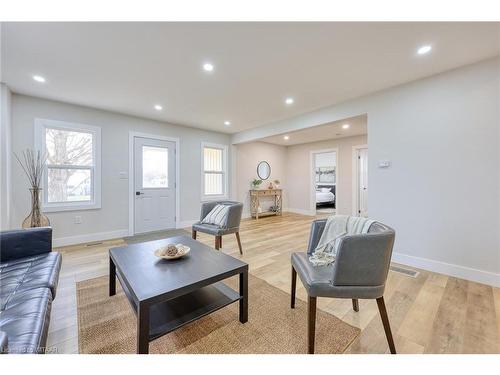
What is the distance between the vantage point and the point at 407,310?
5.81 feet

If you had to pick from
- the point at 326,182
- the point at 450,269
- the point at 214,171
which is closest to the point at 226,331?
the point at 450,269

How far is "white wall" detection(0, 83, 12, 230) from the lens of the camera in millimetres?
2750

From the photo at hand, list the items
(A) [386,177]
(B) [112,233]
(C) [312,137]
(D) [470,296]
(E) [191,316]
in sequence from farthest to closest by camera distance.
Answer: (C) [312,137]
(B) [112,233]
(A) [386,177]
(D) [470,296]
(E) [191,316]

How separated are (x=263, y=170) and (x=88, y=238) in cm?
464

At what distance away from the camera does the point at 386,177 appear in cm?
290

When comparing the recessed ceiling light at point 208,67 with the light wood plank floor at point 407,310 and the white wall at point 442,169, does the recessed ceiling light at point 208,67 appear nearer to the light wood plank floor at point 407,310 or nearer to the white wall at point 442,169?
the white wall at point 442,169

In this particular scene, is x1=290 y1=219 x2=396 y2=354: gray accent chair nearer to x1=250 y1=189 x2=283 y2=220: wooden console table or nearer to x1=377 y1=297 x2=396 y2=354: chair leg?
x1=377 y1=297 x2=396 y2=354: chair leg

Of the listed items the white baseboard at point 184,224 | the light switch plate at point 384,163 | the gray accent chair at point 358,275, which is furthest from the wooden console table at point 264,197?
the gray accent chair at point 358,275

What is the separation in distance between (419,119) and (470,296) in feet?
6.50

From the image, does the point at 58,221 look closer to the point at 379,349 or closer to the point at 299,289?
the point at 299,289

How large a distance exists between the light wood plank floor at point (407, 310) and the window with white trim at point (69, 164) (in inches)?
41.7

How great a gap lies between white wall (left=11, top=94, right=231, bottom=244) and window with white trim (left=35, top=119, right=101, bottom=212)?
0.10 meters

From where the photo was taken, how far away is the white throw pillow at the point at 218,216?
3029 millimetres


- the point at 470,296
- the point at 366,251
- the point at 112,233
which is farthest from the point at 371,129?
the point at 112,233
